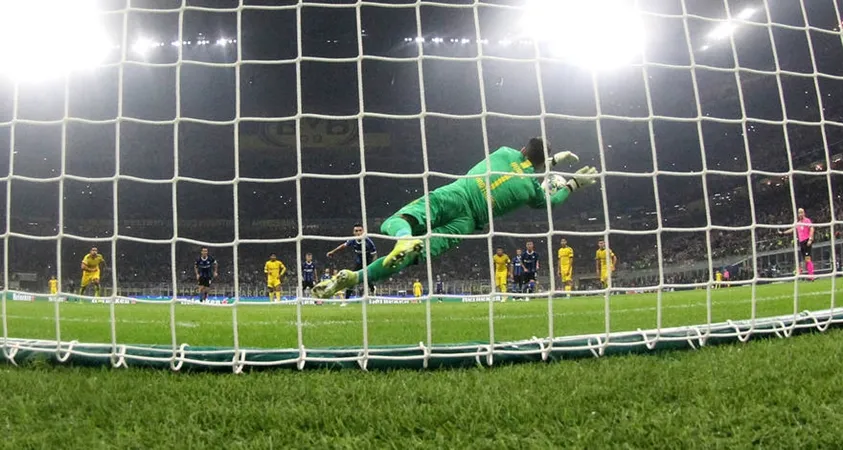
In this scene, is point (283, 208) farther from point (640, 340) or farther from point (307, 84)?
point (640, 340)

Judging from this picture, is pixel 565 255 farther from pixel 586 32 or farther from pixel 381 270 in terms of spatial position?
pixel 381 270

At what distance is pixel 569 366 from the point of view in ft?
8.38

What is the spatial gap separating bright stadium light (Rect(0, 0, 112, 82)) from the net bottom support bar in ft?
4.57

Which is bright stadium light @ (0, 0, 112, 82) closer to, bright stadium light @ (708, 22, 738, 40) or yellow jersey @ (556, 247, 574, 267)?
yellow jersey @ (556, 247, 574, 267)

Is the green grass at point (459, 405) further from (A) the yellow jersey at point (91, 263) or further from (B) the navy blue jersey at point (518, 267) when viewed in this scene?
(B) the navy blue jersey at point (518, 267)

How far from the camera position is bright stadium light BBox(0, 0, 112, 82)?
13.4 feet

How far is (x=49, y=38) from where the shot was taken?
10.1m

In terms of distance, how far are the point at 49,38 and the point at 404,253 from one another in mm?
9751

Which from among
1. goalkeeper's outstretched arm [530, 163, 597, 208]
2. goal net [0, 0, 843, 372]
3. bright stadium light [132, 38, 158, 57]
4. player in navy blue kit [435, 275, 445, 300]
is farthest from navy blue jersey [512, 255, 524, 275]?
bright stadium light [132, 38, 158, 57]

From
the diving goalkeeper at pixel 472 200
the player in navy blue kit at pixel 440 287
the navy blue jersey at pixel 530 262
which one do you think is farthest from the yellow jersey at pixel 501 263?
the diving goalkeeper at pixel 472 200

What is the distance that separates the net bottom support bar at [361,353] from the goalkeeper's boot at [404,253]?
31.7 inches

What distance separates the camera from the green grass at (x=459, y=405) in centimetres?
168

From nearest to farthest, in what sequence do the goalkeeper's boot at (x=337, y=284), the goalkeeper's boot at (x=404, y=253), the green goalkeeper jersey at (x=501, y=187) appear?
1. the goalkeeper's boot at (x=404, y=253)
2. the goalkeeper's boot at (x=337, y=284)
3. the green goalkeeper jersey at (x=501, y=187)

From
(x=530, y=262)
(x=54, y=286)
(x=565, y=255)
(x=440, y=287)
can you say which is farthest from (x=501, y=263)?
(x=54, y=286)
